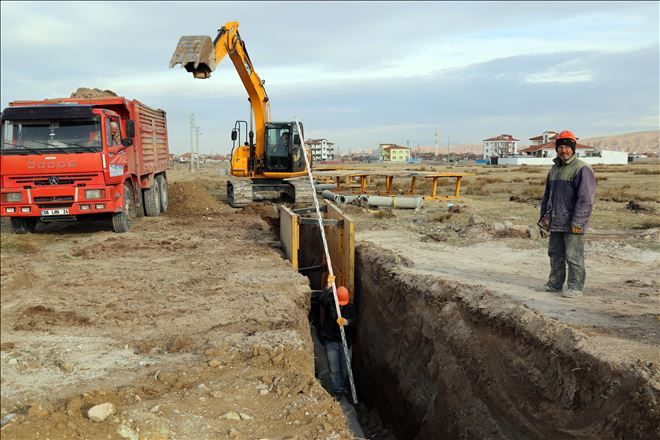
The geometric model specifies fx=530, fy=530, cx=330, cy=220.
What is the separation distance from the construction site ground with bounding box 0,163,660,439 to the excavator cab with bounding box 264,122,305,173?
524cm

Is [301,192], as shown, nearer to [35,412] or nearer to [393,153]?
[35,412]

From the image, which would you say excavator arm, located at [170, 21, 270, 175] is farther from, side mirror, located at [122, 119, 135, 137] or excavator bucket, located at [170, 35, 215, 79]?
side mirror, located at [122, 119, 135, 137]

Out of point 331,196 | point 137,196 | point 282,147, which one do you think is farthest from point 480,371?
point 331,196

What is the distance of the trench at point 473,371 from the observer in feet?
13.9

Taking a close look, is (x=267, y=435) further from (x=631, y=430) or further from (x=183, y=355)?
(x=631, y=430)

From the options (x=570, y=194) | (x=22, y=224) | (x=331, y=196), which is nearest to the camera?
(x=570, y=194)

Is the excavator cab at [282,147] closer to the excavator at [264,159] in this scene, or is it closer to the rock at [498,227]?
the excavator at [264,159]

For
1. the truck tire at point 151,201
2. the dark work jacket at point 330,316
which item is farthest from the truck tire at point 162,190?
the dark work jacket at point 330,316

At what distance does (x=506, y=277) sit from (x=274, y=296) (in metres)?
3.59

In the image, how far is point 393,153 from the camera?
14262cm

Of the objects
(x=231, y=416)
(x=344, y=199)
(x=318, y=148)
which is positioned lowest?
(x=231, y=416)

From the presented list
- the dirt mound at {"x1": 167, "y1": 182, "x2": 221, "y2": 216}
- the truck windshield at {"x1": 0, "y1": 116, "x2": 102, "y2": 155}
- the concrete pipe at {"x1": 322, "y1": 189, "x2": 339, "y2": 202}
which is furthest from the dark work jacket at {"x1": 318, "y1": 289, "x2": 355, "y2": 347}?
the concrete pipe at {"x1": 322, "y1": 189, "x2": 339, "y2": 202}

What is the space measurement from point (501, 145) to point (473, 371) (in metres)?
142

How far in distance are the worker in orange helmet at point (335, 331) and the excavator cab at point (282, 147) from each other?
28.7 feet
